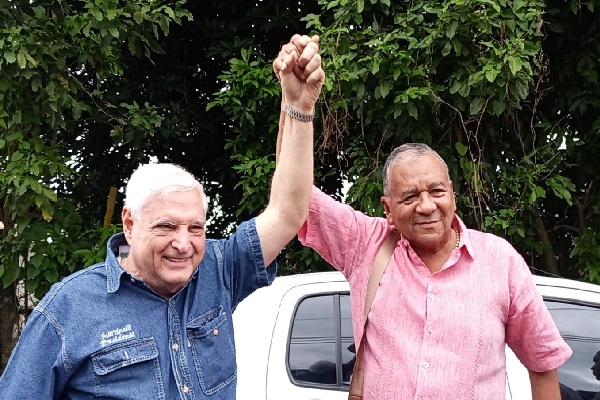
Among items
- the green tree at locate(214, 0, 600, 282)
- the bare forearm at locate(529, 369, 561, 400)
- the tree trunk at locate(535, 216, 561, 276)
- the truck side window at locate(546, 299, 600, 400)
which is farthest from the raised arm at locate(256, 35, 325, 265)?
the tree trunk at locate(535, 216, 561, 276)

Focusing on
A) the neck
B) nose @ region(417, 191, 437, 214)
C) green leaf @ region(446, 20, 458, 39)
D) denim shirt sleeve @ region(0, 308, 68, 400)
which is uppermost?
green leaf @ region(446, 20, 458, 39)

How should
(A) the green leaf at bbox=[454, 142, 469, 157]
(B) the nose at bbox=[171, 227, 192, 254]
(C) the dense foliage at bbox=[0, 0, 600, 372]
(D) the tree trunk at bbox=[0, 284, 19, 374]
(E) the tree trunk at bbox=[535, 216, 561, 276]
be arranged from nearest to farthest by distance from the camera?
1. (B) the nose at bbox=[171, 227, 192, 254]
2. (C) the dense foliage at bbox=[0, 0, 600, 372]
3. (A) the green leaf at bbox=[454, 142, 469, 157]
4. (E) the tree trunk at bbox=[535, 216, 561, 276]
5. (D) the tree trunk at bbox=[0, 284, 19, 374]

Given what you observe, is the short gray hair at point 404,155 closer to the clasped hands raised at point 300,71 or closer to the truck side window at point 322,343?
the clasped hands raised at point 300,71

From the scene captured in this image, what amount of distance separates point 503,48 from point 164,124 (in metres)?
2.99

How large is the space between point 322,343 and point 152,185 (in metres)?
1.57

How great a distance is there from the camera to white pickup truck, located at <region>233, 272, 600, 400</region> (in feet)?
9.81

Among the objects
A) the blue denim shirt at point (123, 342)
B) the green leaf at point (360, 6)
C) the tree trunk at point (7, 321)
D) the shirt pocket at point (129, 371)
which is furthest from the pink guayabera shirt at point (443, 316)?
the tree trunk at point (7, 321)

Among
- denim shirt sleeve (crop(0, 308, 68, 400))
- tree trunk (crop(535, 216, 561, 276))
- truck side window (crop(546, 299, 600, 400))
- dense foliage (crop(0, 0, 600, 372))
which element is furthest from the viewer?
tree trunk (crop(535, 216, 561, 276))

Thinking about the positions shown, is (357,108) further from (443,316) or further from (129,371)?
(129,371)

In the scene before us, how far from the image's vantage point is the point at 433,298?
7.14 ft

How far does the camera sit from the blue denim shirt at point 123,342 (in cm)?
168

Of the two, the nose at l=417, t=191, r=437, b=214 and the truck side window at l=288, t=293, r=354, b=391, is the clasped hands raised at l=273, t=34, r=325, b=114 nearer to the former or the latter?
the nose at l=417, t=191, r=437, b=214

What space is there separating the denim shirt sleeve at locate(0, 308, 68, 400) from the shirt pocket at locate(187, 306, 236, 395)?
329mm

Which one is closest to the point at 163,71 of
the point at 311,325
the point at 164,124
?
the point at 164,124
